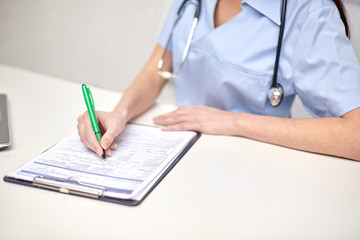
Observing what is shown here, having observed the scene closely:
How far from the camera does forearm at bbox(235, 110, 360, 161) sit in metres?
0.83

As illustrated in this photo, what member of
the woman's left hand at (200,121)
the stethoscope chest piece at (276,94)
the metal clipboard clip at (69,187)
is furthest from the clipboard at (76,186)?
the stethoscope chest piece at (276,94)

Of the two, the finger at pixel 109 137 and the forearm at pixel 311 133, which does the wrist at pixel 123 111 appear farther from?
the forearm at pixel 311 133

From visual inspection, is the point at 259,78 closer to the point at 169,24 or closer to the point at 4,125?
the point at 169,24

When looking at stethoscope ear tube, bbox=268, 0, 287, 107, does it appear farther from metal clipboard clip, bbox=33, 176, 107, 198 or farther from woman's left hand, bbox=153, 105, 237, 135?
metal clipboard clip, bbox=33, 176, 107, 198

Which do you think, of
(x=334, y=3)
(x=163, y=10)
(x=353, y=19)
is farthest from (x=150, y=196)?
(x=163, y=10)

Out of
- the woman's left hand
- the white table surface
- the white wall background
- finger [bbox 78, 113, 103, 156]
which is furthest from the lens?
the white wall background

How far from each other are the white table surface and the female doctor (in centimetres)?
5

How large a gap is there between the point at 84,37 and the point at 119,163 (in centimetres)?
94

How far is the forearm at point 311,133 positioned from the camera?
0.83 metres

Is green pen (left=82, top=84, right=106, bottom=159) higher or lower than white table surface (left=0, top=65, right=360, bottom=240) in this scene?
higher

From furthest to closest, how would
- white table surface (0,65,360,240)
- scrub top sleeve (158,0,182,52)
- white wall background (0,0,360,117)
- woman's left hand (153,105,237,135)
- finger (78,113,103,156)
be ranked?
1. white wall background (0,0,360,117)
2. scrub top sleeve (158,0,182,52)
3. woman's left hand (153,105,237,135)
4. finger (78,113,103,156)
5. white table surface (0,65,360,240)

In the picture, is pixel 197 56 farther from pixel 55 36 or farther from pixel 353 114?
pixel 55 36

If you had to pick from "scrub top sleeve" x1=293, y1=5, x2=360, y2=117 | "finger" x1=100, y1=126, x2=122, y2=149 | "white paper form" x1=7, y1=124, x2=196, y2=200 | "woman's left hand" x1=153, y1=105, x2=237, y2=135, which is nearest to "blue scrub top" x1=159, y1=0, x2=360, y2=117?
"scrub top sleeve" x1=293, y1=5, x2=360, y2=117

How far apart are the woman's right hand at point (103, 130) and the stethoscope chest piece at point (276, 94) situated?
37 centimetres
